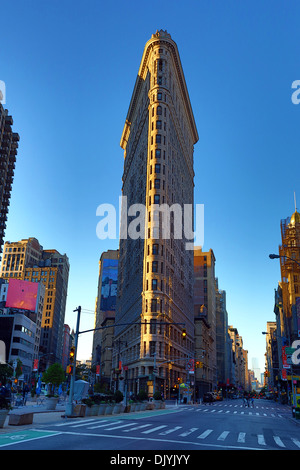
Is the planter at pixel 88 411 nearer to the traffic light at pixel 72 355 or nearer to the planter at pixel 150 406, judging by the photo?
the traffic light at pixel 72 355

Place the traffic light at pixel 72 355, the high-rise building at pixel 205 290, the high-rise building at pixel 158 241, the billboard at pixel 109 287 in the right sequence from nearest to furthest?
the traffic light at pixel 72 355
the high-rise building at pixel 158 241
the high-rise building at pixel 205 290
the billboard at pixel 109 287

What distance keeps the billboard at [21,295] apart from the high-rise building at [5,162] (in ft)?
38.4

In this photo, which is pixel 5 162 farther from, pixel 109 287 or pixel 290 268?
pixel 290 268

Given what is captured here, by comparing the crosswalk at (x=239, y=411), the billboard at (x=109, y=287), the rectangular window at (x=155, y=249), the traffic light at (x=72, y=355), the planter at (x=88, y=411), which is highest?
the billboard at (x=109, y=287)

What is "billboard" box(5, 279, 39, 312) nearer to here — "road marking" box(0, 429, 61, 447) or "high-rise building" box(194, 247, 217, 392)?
"high-rise building" box(194, 247, 217, 392)

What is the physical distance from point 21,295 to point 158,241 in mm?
45676

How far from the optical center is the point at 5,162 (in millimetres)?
110500

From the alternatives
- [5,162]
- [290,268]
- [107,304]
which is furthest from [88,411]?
[107,304]

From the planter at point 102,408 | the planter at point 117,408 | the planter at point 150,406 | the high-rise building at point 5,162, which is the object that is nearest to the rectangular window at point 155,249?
the planter at point 150,406

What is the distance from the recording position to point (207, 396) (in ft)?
296

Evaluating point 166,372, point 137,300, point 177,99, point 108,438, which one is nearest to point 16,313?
point 137,300

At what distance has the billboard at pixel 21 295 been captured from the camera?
354ft

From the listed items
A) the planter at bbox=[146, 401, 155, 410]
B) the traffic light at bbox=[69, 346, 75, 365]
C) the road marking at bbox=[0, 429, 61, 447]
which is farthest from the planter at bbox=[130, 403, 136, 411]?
the road marking at bbox=[0, 429, 61, 447]

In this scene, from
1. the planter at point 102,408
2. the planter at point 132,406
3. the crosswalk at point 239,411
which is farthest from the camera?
the crosswalk at point 239,411
